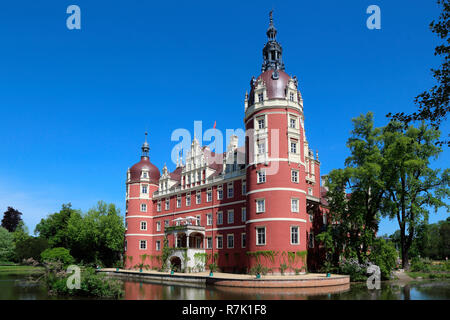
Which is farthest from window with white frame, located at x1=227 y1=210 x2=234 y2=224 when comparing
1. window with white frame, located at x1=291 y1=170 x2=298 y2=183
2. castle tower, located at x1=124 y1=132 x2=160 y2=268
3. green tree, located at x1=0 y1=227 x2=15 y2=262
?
green tree, located at x1=0 y1=227 x2=15 y2=262

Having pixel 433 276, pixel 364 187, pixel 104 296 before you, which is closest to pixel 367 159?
pixel 364 187

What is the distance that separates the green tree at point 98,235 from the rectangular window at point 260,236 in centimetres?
2714

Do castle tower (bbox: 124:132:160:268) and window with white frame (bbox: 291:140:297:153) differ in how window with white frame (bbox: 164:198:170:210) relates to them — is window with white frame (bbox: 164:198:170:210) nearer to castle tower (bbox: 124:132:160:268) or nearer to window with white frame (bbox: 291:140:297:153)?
castle tower (bbox: 124:132:160:268)

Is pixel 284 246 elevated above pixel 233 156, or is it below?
below

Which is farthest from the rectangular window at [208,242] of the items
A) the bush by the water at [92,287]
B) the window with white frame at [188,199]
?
the bush by the water at [92,287]

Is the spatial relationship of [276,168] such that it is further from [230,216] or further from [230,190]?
[230,216]

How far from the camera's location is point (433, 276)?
3638 cm

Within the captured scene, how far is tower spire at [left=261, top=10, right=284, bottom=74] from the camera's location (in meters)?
38.5

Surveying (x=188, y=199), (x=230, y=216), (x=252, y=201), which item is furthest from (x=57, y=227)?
(x=252, y=201)

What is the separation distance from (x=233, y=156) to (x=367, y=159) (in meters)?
14.2

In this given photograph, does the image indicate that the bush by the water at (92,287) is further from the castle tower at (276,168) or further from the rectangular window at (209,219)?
the rectangular window at (209,219)
